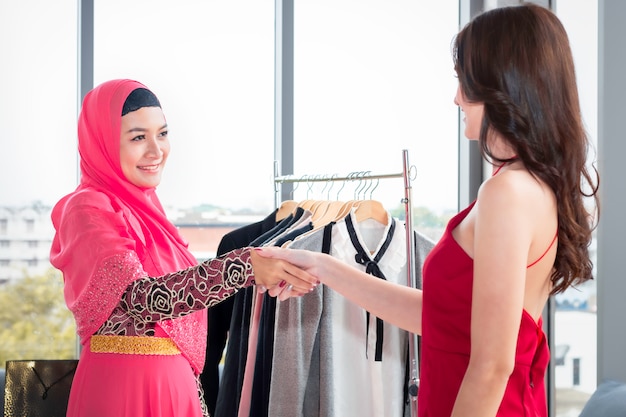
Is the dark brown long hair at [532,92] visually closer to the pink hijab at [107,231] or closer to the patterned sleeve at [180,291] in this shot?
the patterned sleeve at [180,291]

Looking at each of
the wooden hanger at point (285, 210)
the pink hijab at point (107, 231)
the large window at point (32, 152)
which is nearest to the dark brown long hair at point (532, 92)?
the pink hijab at point (107, 231)

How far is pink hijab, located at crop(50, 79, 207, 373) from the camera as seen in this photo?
1855 millimetres

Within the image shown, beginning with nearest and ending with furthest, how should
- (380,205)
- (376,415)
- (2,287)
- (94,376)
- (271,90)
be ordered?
(94,376) → (376,415) → (380,205) → (2,287) → (271,90)

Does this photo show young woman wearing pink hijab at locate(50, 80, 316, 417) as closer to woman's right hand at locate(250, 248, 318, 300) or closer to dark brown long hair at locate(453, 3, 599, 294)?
woman's right hand at locate(250, 248, 318, 300)

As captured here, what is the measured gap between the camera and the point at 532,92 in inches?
51.6

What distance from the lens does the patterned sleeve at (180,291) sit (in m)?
1.81

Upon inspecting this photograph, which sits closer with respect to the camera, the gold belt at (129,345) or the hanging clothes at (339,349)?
the gold belt at (129,345)

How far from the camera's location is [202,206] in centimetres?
367

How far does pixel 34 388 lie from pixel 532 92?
2212mm

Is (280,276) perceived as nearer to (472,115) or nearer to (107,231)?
(107,231)

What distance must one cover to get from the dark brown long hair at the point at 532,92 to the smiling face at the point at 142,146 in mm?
1003

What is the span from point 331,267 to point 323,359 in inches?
15.9

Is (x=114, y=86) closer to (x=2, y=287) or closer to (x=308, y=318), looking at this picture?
(x=308, y=318)

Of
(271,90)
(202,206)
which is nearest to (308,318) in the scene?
(202,206)
